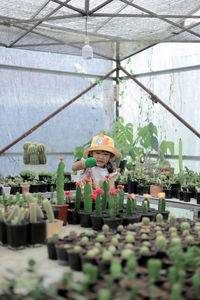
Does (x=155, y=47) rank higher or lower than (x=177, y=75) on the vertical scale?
higher

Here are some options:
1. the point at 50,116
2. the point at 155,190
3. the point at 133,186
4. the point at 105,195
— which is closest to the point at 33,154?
the point at 50,116

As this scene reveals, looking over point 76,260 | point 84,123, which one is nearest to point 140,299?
point 76,260

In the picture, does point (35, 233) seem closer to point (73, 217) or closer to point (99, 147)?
point (73, 217)

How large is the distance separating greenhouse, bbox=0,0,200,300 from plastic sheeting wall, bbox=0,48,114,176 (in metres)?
0.02

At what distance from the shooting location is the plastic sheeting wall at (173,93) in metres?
7.05

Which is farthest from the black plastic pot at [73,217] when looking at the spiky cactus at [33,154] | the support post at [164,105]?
the support post at [164,105]

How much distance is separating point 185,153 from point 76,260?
5.82 metres

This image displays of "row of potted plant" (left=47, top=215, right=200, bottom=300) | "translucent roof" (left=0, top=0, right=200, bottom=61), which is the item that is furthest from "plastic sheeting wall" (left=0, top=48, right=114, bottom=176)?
"row of potted plant" (left=47, top=215, right=200, bottom=300)

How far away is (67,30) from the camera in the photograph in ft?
19.9

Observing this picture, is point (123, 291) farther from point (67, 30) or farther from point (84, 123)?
point (84, 123)

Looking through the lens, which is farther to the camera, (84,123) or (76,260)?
(84,123)

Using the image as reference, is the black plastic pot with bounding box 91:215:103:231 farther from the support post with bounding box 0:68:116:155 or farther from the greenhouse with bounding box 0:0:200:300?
the support post with bounding box 0:68:116:155

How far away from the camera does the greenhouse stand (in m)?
1.61

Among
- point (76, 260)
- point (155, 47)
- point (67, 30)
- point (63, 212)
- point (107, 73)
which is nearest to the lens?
point (76, 260)
